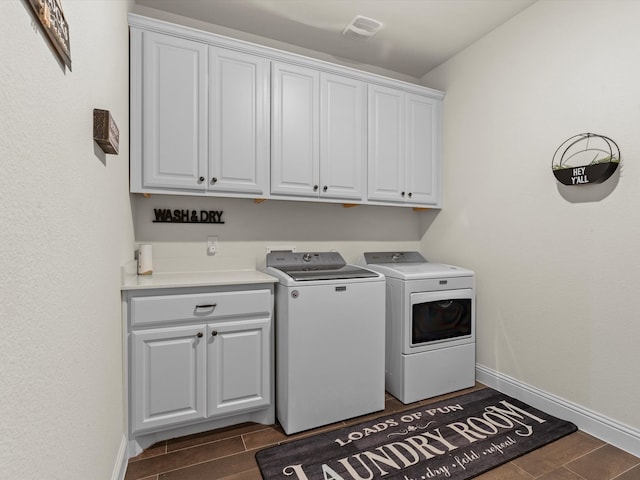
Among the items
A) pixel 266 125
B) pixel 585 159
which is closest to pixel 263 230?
pixel 266 125

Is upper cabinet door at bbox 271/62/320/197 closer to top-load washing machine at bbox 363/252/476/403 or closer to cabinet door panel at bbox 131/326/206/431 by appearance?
top-load washing machine at bbox 363/252/476/403

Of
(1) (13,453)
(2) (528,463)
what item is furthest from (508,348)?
(1) (13,453)

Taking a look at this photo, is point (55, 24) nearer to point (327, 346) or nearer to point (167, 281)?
point (167, 281)

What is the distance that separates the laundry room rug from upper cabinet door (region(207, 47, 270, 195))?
1656 millimetres

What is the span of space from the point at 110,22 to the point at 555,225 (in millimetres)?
2793

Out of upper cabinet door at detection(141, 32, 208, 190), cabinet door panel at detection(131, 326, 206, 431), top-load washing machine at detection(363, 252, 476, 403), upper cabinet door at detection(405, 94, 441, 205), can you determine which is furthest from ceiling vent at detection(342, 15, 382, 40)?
cabinet door panel at detection(131, 326, 206, 431)

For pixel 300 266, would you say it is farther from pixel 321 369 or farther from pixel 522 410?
pixel 522 410

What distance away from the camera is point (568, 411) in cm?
212

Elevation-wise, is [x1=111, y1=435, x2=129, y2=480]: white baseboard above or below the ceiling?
below

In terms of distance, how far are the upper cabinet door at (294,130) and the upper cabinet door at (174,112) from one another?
49 cm

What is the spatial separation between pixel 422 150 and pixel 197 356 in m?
2.47

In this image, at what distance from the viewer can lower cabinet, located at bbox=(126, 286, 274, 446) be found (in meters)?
1.77

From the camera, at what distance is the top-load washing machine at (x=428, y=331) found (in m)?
2.39

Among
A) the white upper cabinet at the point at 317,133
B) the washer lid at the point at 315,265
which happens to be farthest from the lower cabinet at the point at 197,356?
the white upper cabinet at the point at 317,133
